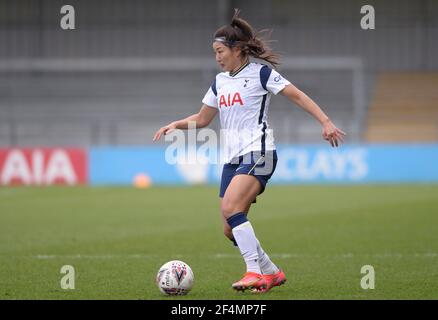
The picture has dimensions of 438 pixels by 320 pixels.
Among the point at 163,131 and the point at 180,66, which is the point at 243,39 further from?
the point at 180,66

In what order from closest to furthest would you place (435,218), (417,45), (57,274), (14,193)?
(57,274) < (435,218) < (14,193) < (417,45)

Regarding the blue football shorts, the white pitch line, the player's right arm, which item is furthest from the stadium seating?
the blue football shorts

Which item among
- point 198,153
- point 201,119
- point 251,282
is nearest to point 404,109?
point 198,153

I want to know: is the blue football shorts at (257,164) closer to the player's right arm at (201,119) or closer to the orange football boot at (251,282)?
the player's right arm at (201,119)

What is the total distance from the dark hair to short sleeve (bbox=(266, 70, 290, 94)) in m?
0.20

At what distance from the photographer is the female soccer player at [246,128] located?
761 centimetres

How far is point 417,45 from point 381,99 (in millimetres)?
3084

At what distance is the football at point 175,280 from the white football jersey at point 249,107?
1147 millimetres

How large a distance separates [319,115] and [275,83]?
0.52m

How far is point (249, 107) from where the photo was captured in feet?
25.6

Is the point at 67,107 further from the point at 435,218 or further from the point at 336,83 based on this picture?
the point at 435,218

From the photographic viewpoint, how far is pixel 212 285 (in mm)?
8188

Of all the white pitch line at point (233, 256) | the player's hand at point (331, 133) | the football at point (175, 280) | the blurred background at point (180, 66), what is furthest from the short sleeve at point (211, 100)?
the blurred background at point (180, 66)
